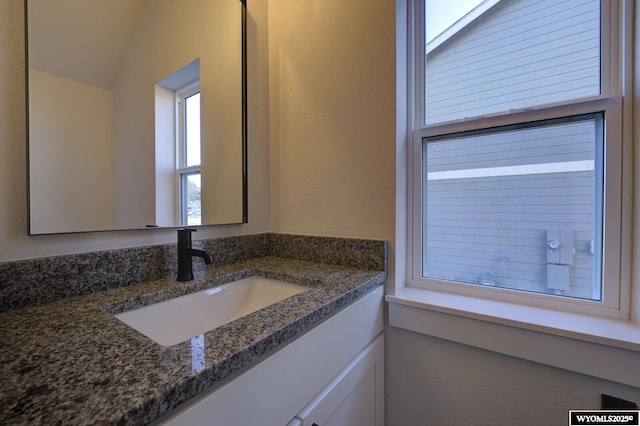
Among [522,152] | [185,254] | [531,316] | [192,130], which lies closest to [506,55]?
[522,152]

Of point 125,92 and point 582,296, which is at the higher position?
point 125,92

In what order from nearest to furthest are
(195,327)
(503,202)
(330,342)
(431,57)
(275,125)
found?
1. (330,342)
2. (195,327)
3. (503,202)
4. (431,57)
5. (275,125)

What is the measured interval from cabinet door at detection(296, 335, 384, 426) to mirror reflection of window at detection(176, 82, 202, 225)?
70cm

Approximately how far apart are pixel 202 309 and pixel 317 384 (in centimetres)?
41

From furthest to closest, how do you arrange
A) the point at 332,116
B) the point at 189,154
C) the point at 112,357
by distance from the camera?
the point at 332,116, the point at 189,154, the point at 112,357

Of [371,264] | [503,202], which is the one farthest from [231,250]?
[503,202]

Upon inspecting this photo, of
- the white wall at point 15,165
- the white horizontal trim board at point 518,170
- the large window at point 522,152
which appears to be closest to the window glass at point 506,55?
the large window at point 522,152

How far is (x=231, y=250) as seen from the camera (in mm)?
1062

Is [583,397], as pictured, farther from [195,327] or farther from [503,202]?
[195,327]

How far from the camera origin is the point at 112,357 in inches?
16.2

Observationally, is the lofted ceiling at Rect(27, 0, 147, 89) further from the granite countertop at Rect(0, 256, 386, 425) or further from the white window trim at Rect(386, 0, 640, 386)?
the white window trim at Rect(386, 0, 640, 386)

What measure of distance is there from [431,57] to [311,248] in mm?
886

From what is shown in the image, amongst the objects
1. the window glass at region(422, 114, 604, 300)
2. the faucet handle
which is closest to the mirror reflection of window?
the faucet handle

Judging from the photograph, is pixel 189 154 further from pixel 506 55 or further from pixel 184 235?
pixel 506 55
